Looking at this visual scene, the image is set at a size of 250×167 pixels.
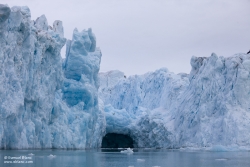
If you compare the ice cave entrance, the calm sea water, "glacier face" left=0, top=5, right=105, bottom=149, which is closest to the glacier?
"glacier face" left=0, top=5, right=105, bottom=149

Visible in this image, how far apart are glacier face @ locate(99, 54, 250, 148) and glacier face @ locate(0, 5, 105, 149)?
4.81 metres

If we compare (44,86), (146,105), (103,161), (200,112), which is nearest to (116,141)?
(146,105)

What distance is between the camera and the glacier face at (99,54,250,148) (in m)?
35.1

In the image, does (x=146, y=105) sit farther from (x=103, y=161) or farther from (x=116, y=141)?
(x=103, y=161)

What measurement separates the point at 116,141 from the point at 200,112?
65.9 ft

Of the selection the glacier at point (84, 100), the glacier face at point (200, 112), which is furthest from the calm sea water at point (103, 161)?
the glacier face at point (200, 112)

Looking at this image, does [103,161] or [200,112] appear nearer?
[103,161]

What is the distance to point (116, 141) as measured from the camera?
2163 inches

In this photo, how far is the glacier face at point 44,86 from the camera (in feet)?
84.1

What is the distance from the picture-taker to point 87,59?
121 ft

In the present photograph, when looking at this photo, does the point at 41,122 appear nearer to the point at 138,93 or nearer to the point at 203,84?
the point at 203,84

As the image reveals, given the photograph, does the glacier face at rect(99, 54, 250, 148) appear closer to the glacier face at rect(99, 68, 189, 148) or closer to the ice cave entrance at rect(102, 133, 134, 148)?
the glacier face at rect(99, 68, 189, 148)

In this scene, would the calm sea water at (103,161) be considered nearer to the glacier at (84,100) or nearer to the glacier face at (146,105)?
the glacier at (84,100)

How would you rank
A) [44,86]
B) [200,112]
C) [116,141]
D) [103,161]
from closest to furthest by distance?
[103,161] → [44,86] → [200,112] → [116,141]
